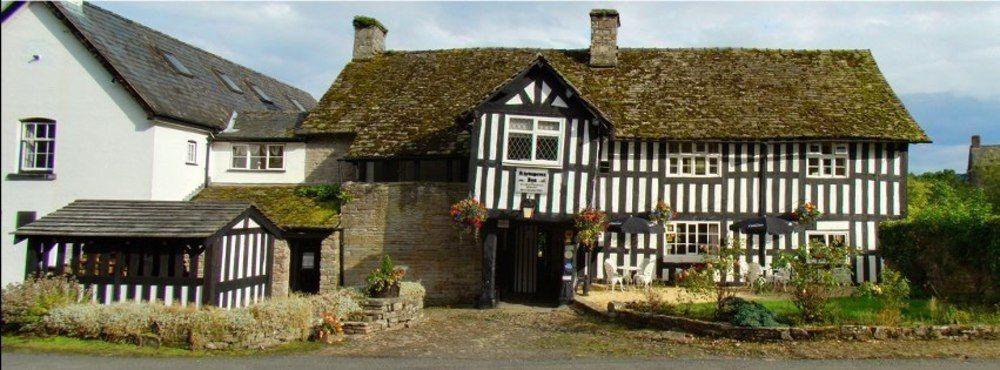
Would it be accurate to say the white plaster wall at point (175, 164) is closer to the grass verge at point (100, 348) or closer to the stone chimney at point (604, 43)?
the grass verge at point (100, 348)

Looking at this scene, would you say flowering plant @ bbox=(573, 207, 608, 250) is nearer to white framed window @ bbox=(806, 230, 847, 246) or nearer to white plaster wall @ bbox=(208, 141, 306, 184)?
white framed window @ bbox=(806, 230, 847, 246)

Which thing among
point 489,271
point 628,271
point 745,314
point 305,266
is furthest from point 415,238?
point 745,314

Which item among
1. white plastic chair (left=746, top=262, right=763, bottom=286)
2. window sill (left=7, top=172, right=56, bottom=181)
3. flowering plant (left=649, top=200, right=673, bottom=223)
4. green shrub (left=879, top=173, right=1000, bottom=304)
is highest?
window sill (left=7, top=172, right=56, bottom=181)

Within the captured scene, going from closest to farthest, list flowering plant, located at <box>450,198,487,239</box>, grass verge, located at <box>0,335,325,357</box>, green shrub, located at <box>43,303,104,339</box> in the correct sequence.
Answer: grass verge, located at <box>0,335,325,357</box> < green shrub, located at <box>43,303,104,339</box> < flowering plant, located at <box>450,198,487,239</box>

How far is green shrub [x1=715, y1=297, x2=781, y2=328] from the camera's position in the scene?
12664 millimetres

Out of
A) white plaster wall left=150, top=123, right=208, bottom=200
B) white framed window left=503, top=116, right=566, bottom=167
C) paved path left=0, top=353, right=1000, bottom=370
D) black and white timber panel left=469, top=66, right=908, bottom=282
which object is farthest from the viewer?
black and white timber panel left=469, top=66, right=908, bottom=282

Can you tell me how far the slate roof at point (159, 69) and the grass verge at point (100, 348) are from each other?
25.6 ft

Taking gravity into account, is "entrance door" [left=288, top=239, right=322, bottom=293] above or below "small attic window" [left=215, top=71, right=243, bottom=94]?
below

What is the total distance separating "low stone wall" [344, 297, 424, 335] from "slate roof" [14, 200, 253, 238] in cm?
345

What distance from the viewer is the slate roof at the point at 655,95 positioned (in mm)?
19766

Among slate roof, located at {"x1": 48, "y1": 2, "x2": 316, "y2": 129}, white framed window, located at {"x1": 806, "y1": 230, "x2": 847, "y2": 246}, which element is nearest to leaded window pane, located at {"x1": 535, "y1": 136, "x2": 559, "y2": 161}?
white framed window, located at {"x1": 806, "y1": 230, "x2": 847, "y2": 246}

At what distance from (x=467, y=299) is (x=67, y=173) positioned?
11.0m

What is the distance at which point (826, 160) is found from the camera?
1994 centimetres

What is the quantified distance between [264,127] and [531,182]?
9442mm
